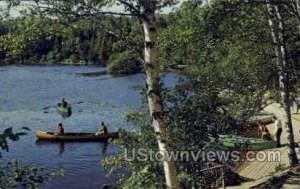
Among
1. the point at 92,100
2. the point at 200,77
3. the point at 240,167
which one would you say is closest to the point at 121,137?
the point at 200,77

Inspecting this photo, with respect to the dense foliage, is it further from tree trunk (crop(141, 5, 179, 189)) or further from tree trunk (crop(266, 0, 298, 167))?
tree trunk (crop(141, 5, 179, 189))

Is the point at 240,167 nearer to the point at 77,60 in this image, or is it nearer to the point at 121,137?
the point at 121,137

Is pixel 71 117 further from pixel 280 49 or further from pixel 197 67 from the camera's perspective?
pixel 197 67

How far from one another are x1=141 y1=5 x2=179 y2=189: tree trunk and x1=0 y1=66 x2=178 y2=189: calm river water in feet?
6.71

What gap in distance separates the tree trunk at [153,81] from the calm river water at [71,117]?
2.05 metres

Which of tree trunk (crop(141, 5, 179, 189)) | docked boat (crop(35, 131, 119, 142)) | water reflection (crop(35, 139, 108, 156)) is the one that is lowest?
water reflection (crop(35, 139, 108, 156))

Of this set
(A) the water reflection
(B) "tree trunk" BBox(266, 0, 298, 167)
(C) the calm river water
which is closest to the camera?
(B) "tree trunk" BBox(266, 0, 298, 167)

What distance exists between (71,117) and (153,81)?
43427mm

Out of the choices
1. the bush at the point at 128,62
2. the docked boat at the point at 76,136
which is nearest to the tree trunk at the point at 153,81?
the bush at the point at 128,62

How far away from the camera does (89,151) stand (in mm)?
37875

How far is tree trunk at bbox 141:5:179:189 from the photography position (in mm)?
9344

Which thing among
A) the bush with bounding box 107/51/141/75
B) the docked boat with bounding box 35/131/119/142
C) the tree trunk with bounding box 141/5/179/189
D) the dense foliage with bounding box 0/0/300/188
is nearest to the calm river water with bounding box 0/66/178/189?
the docked boat with bounding box 35/131/119/142

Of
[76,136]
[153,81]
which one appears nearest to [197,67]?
[153,81]

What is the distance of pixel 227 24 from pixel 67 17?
23.5 feet
